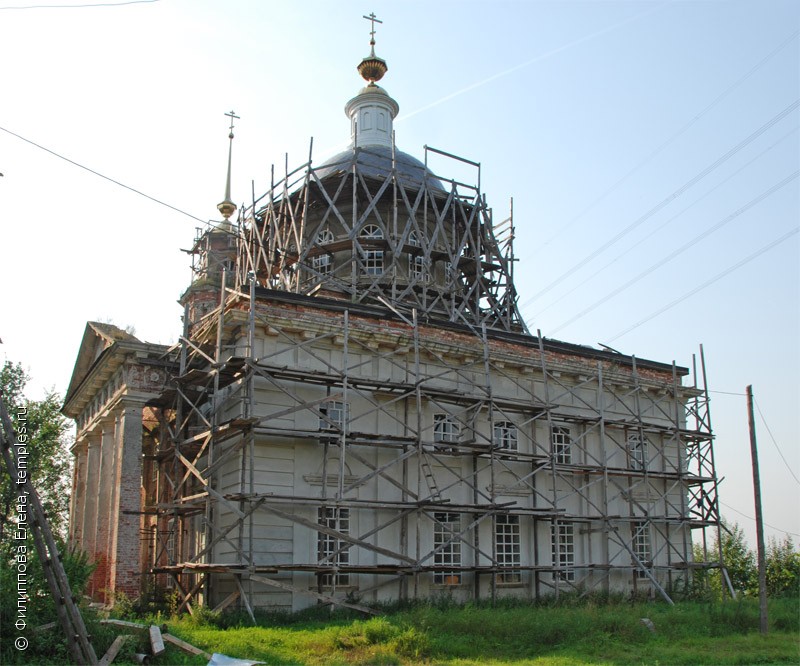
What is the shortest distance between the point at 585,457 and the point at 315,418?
9275 mm

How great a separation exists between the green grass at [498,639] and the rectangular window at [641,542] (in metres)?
6.80

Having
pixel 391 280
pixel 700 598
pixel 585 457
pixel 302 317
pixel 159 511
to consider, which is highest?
pixel 391 280

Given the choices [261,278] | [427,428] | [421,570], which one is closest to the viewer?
[421,570]

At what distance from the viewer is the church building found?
2048 cm

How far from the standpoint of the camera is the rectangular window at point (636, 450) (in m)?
27.0

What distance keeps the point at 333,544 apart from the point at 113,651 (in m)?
8.66

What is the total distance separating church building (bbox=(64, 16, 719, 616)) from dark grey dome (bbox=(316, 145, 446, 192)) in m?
0.13

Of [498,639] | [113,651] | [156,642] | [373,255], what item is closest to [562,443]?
[373,255]

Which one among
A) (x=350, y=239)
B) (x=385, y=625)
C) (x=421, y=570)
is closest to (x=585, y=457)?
(x=421, y=570)

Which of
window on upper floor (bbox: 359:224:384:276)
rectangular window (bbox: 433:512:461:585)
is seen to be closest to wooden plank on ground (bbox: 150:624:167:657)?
rectangular window (bbox: 433:512:461:585)

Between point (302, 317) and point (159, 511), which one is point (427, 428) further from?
point (159, 511)

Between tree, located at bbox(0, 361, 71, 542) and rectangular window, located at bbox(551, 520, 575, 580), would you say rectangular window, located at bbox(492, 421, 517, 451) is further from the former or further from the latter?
tree, located at bbox(0, 361, 71, 542)

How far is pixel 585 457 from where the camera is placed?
86.3 feet

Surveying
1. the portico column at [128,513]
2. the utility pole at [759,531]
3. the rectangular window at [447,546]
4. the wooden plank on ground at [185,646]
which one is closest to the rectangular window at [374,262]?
the rectangular window at [447,546]
